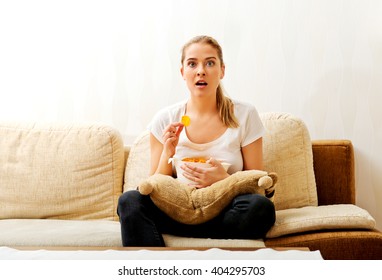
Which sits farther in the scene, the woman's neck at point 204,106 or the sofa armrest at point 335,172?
the sofa armrest at point 335,172

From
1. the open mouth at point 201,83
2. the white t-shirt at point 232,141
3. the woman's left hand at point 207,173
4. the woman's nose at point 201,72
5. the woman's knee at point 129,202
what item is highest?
the woman's nose at point 201,72

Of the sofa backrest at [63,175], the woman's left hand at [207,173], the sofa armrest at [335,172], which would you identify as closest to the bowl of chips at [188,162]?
the woman's left hand at [207,173]

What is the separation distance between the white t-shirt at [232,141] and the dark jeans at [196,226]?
243 mm

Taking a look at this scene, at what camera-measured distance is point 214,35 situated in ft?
9.25

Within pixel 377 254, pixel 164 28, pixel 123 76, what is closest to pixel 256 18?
pixel 164 28

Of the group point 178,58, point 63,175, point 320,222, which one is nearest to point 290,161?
point 320,222

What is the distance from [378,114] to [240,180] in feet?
3.28

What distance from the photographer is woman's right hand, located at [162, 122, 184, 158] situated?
2.25 metres

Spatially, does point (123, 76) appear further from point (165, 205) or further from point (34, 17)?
point (165, 205)

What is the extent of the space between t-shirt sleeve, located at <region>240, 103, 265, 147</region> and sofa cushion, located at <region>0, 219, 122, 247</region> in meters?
0.59

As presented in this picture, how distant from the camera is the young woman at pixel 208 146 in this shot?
2.06 m

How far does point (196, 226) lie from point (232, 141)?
1.23 feet

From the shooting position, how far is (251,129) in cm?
233

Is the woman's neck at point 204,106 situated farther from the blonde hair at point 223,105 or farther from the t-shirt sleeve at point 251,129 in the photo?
the t-shirt sleeve at point 251,129
